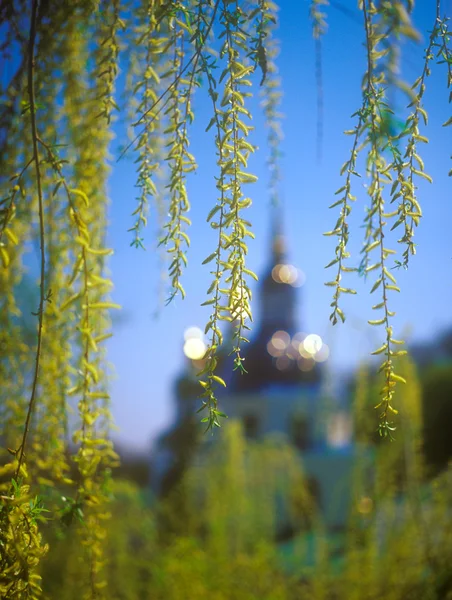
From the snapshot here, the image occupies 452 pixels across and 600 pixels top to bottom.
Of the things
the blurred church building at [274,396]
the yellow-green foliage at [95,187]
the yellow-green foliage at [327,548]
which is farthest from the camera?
the blurred church building at [274,396]

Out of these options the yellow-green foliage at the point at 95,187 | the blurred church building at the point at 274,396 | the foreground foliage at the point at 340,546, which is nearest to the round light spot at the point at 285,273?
the blurred church building at the point at 274,396

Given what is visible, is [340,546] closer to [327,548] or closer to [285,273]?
[327,548]

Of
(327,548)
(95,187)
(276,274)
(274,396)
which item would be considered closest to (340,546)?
(327,548)

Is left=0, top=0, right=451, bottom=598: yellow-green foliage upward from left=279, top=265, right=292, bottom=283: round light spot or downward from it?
downward

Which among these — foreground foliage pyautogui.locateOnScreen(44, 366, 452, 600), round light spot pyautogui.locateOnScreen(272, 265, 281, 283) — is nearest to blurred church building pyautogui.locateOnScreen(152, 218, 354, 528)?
round light spot pyautogui.locateOnScreen(272, 265, 281, 283)

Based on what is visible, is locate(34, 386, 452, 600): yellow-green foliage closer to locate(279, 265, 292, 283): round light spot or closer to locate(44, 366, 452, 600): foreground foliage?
locate(44, 366, 452, 600): foreground foliage

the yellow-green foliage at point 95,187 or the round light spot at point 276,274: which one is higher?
the round light spot at point 276,274

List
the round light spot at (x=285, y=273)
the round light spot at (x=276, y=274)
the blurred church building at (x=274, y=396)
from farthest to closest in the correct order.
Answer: the round light spot at (x=285, y=273)
the round light spot at (x=276, y=274)
the blurred church building at (x=274, y=396)

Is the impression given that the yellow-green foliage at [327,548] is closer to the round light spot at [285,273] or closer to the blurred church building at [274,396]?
the blurred church building at [274,396]

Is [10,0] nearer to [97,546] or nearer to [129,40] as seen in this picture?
[129,40]

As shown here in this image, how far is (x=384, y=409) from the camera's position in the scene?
643 millimetres

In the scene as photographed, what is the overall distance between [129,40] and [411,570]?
2.11 meters

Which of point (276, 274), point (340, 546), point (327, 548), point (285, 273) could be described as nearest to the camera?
point (327, 548)

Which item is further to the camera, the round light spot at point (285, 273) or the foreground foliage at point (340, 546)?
the round light spot at point (285, 273)
